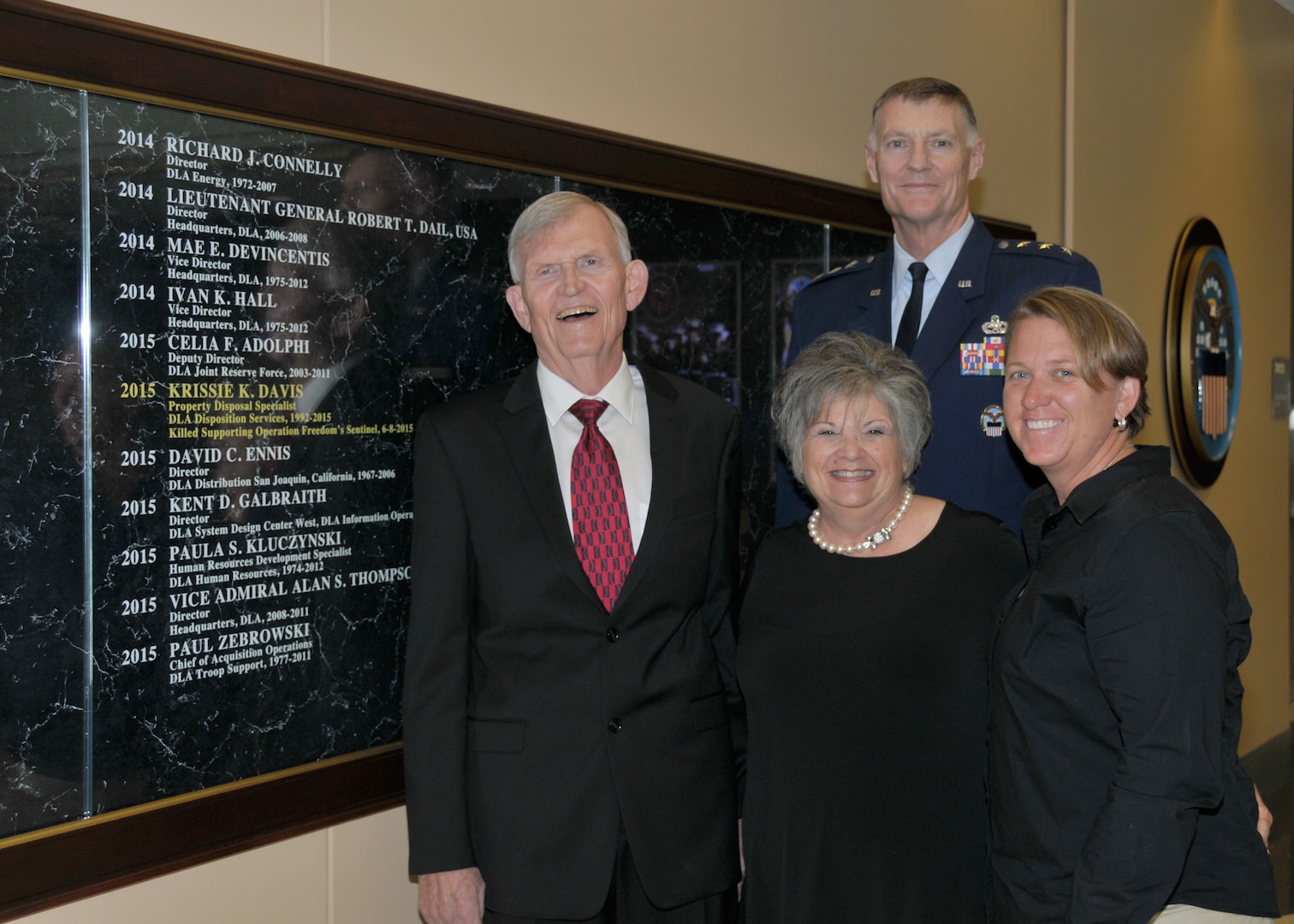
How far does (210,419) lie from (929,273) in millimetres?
1607

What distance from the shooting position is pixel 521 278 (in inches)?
83.8

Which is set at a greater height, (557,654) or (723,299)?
(723,299)

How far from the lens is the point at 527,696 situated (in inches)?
77.7

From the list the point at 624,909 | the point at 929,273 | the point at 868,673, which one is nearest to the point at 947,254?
the point at 929,273

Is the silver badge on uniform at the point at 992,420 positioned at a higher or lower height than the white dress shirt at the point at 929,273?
lower

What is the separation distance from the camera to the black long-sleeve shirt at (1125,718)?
1.54 m

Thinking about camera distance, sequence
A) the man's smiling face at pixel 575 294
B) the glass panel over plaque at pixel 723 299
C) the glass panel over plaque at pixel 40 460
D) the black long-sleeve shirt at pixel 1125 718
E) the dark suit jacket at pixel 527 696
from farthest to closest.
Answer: the glass panel over plaque at pixel 723 299 → the man's smiling face at pixel 575 294 → the dark suit jacket at pixel 527 696 → the glass panel over plaque at pixel 40 460 → the black long-sleeve shirt at pixel 1125 718

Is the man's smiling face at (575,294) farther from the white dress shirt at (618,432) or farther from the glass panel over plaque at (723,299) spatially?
the glass panel over plaque at (723,299)

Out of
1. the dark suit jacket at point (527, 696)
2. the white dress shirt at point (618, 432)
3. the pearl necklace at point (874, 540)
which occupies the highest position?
the white dress shirt at point (618, 432)

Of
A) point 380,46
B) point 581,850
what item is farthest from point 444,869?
point 380,46

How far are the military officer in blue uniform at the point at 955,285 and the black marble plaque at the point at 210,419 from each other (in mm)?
853

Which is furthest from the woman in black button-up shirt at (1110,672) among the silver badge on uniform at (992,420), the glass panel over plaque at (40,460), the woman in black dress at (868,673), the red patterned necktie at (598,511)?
the glass panel over plaque at (40,460)

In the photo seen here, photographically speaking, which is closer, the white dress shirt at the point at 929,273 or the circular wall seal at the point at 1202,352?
the white dress shirt at the point at 929,273

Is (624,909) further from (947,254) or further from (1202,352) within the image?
(1202,352)
